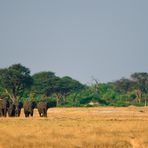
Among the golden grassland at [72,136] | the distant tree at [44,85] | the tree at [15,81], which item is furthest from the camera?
the distant tree at [44,85]

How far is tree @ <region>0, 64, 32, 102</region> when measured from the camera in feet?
397

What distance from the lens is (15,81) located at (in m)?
121

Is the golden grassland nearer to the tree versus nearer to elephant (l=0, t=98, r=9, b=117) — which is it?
elephant (l=0, t=98, r=9, b=117)

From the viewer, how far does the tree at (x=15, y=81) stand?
12088 cm

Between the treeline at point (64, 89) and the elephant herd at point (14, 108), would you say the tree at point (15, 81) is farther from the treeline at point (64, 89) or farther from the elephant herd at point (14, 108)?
the elephant herd at point (14, 108)

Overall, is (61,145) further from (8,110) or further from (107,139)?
(8,110)

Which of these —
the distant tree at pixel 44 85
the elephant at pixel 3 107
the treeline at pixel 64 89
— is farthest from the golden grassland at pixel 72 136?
the distant tree at pixel 44 85

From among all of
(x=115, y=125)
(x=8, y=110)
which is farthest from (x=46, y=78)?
(x=115, y=125)

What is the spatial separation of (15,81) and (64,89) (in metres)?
21.9

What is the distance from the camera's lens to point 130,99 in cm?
13800

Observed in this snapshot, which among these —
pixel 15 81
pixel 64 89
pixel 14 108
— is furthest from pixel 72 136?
pixel 64 89

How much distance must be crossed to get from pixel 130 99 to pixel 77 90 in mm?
16014

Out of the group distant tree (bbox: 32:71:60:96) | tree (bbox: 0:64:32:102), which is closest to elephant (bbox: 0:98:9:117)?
tree (bbox: 0:64:32:102)

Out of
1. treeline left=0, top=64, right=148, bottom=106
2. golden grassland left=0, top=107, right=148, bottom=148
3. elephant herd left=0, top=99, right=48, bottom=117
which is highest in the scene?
treeline left=0, top=64, right=148, bottom=106
